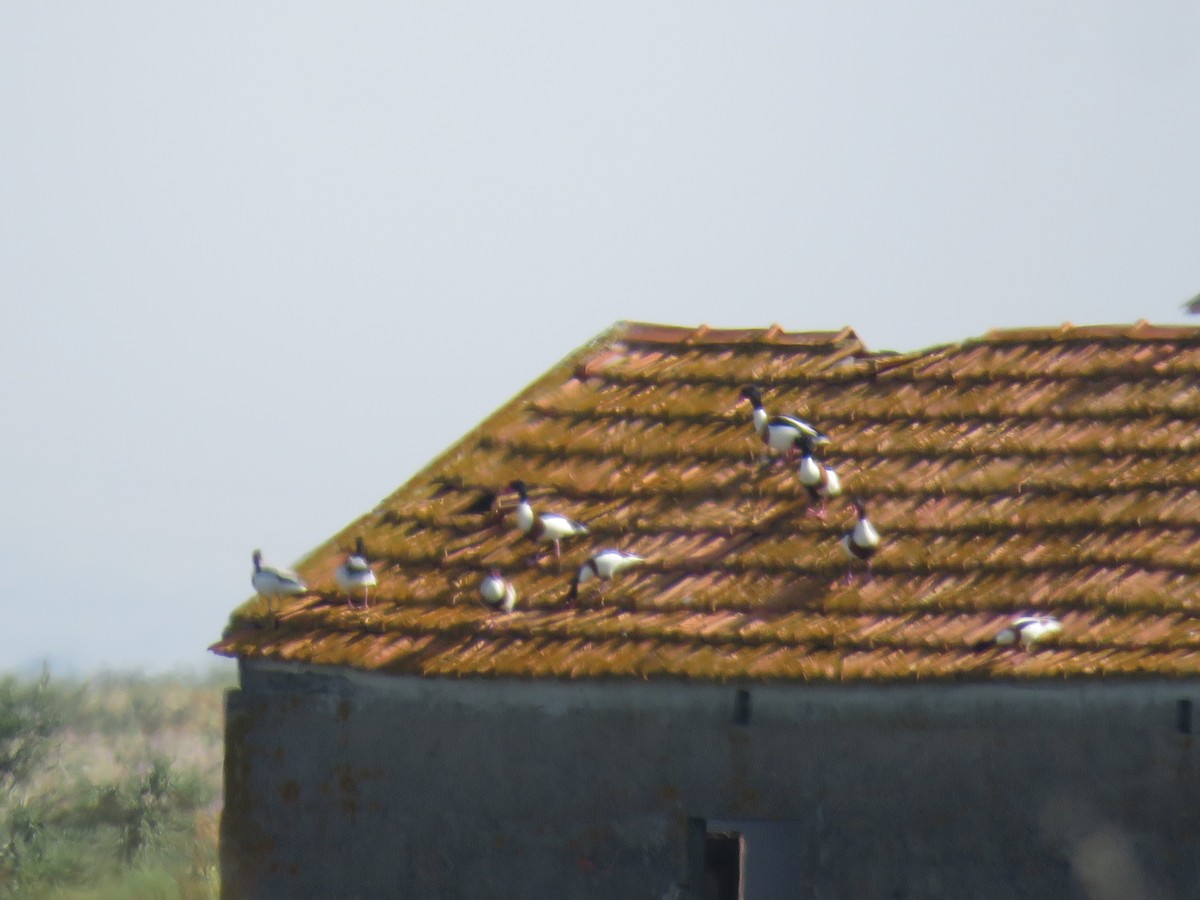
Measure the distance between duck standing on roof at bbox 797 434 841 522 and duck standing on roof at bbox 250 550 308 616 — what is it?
10.4 ft

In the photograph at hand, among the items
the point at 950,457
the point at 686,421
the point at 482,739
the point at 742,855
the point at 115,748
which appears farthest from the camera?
the point at 115,748

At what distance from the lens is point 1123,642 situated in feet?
A: 38.0

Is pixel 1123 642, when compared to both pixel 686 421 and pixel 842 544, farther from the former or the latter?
pixel 686 421

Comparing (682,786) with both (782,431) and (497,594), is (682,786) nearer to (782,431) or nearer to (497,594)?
(497,594)

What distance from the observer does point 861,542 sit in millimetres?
12508

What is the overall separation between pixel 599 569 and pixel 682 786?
1.44m

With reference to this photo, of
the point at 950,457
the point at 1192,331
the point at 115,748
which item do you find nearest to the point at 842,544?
the point at 950,457

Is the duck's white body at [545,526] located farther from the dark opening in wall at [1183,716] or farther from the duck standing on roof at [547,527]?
the dark opening in wall at [1183,716]

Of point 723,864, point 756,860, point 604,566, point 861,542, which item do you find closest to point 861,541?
point 861,542

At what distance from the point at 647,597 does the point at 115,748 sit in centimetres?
2626

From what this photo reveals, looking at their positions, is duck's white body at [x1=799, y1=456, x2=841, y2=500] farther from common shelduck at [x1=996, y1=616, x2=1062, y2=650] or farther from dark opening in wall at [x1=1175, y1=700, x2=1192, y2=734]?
dark opening in wall at [x1=1175, y1=700, x2=1192, y2=734]

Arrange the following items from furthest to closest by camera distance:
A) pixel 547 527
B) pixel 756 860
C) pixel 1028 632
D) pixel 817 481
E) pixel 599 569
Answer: pixel 756 860 < pixel 547 527 < pixel 817 481 < pixel 599 569 < pixel 1028 632

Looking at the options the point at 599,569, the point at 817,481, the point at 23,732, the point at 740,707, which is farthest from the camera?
the point at 23,732

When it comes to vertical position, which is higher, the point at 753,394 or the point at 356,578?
the point at 753,394
